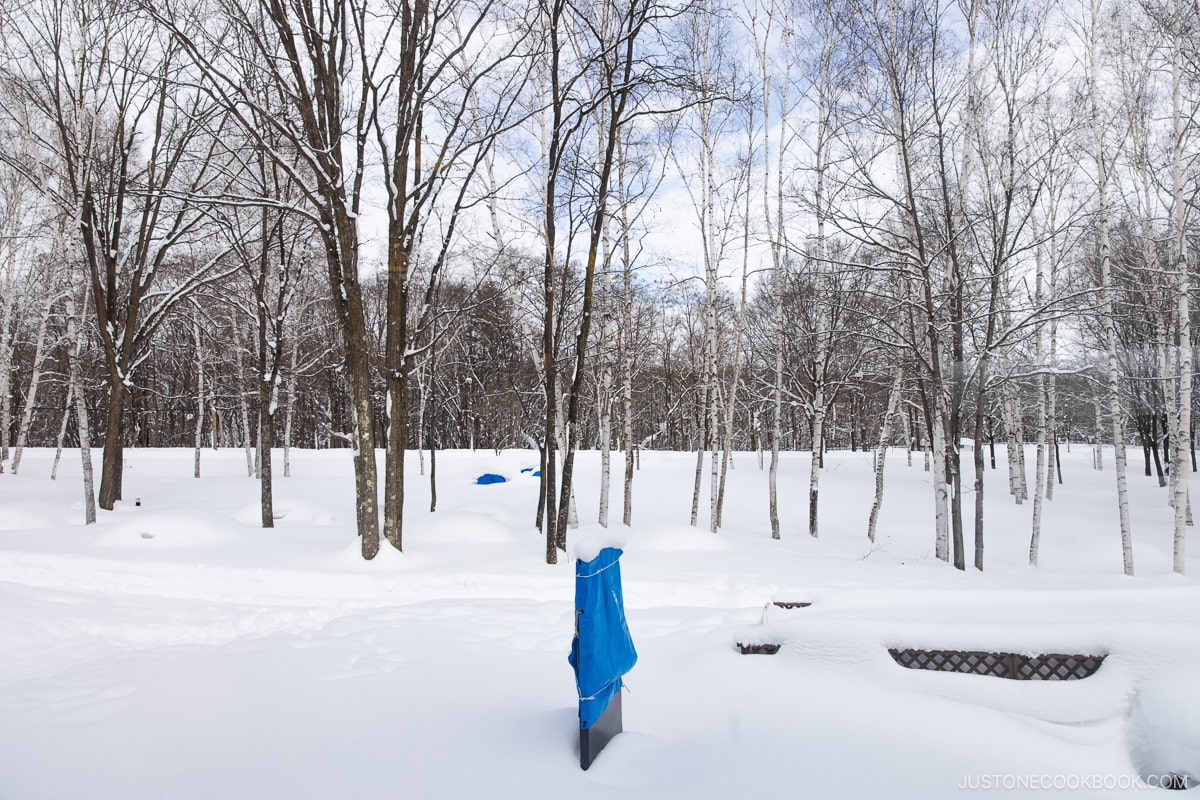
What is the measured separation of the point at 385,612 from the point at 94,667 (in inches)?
91.7

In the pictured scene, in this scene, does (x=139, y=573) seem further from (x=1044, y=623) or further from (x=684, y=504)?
(x=684, y=504)

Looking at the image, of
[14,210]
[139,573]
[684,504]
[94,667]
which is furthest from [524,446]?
[94,667]

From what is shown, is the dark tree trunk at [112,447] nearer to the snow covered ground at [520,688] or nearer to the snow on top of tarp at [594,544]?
the snow covered ground at [520,688]

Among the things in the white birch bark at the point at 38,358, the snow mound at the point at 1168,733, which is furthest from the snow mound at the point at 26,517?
the snow mound at the point at 1168,733

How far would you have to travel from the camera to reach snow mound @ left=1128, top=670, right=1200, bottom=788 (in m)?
2.57

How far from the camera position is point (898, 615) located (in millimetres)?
4281

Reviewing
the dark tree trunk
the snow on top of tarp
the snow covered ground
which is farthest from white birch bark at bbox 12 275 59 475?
the snow on top of tarp

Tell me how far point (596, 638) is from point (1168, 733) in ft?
8.16

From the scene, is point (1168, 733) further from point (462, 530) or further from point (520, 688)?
point (462, 530)

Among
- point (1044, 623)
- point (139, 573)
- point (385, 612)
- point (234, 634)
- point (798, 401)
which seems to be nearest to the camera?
point (1044, 623)

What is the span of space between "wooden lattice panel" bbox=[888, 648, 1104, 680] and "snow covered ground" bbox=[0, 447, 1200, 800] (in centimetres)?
7

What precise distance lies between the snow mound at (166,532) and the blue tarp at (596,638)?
8.70 metres

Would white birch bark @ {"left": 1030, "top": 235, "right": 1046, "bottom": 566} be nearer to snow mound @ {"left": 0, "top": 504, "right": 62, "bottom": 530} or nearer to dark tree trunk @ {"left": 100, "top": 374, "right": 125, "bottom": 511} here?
dark tree trunk @ {"left": 100, "top": 374, "right": 125, "bottom": 511}

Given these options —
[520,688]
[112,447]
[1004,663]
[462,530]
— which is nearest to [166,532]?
[462,530]
